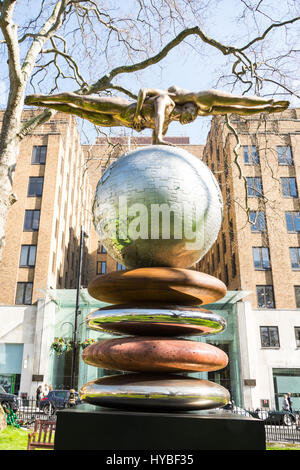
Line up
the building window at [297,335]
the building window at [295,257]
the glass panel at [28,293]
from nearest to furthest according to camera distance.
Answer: the building window at [297,335] < the glass panel at [28,293] < the building window at [295,257]

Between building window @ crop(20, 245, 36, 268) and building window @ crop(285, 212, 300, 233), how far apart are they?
66.6ft

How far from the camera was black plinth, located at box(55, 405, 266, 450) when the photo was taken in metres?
1.77

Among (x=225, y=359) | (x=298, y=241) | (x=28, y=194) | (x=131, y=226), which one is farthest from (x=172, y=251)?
(x=28, y=194)

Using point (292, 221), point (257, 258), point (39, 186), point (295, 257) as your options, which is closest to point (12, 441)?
point (257, 258)

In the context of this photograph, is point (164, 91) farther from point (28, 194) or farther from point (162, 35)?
point (28, 194)

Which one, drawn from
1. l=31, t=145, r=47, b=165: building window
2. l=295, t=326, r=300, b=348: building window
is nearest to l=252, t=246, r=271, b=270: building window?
l=295, t=326, r=300, b=348: building window

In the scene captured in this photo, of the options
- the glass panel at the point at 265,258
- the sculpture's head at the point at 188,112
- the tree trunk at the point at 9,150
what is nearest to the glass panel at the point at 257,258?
the glass panel at the point at 265,258

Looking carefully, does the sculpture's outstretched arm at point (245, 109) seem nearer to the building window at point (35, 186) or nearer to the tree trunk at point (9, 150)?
the tree trunk at point (9, 150)

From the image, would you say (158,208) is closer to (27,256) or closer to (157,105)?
(157,105)

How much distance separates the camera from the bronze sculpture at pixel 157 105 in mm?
2781

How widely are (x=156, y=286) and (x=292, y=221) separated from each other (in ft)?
98.5

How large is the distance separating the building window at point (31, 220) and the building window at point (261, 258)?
17557mm

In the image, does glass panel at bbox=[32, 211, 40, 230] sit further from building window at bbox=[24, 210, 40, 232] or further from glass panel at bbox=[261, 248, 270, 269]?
glass panel at bbox=[261, 248, 270, 269]
